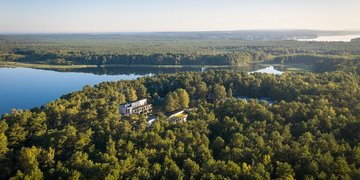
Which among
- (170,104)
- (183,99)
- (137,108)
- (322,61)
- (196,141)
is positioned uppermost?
(322,61)

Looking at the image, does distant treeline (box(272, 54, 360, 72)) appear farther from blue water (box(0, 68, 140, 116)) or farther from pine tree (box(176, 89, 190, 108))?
blue water (box(0, 68, 140, 116))

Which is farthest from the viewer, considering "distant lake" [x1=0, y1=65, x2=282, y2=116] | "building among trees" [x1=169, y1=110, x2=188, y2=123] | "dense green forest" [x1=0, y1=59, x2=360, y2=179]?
"distant lake" [x1=0, y1=65, x2=282, y2=116]

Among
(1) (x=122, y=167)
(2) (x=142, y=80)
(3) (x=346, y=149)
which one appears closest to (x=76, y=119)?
(1) (x=122, y=167)

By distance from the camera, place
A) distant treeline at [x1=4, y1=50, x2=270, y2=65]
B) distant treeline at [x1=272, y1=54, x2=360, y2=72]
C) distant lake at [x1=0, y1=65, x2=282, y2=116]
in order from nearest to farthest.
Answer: distant lake at [x1=0, y1=65, x2=282, y2=116] < distant treeline at [x1=272, y1=54, x2=360, y2=72] < distant treeline at [x1=4, y1=50, x2=270, y2=65]

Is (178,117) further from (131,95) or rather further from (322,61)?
(322,61)

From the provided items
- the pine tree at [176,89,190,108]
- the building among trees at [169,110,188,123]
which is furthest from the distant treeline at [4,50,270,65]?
the building among trees at [169,110,188,123]

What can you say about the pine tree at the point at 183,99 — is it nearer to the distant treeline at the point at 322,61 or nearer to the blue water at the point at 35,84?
the blue water at the point at 35,84

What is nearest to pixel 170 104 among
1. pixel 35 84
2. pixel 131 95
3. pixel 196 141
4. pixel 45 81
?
pixel 131 95
